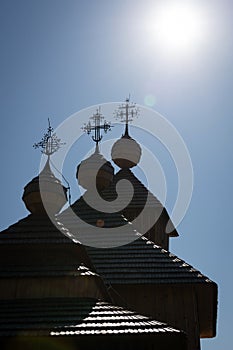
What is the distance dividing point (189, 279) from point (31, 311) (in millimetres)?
4859

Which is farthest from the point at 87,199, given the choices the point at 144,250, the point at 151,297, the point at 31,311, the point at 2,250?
the point at 31,311

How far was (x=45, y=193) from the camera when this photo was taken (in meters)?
15.4

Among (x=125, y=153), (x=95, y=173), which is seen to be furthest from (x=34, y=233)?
(x=125, y=153)

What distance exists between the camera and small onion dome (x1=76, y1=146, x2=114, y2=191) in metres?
21.4

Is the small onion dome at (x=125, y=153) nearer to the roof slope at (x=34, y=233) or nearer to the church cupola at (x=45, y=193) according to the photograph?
the church cupola at (x=45, y=193)

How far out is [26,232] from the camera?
13.3 m

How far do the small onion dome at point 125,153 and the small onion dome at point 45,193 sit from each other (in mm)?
6803

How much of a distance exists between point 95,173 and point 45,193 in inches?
244

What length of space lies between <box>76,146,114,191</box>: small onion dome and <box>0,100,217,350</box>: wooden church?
33mm

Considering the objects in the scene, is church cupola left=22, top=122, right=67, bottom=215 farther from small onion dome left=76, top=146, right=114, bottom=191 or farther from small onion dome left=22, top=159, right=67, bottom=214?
small onion dome left=76, top=146, right=114, bottom=191

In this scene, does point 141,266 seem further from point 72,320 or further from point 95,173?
point 95,173

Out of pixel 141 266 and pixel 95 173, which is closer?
pixel 141 266

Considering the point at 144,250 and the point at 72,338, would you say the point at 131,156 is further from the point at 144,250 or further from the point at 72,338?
the point at 72,338

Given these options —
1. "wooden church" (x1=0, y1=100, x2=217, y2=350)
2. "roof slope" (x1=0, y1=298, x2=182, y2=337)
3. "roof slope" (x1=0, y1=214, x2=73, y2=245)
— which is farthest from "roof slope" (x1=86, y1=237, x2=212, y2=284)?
"roof slope" (x1=0, y1=298, x2=182, y2=337)
